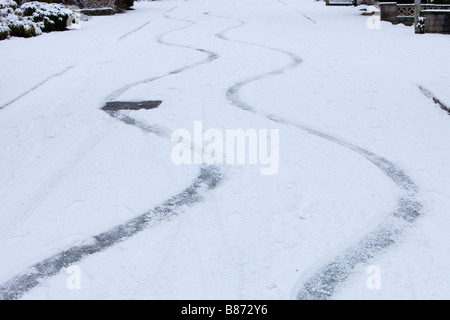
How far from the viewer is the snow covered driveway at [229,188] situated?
103 inches

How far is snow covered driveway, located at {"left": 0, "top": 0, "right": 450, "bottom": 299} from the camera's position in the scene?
2.61 metres

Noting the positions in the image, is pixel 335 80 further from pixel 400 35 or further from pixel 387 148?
pixel 400 35

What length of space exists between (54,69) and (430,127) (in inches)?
244

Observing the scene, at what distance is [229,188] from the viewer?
3674 millimetres

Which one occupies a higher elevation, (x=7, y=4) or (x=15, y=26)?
(x=7, y=4)

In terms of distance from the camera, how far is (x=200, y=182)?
3.81 m

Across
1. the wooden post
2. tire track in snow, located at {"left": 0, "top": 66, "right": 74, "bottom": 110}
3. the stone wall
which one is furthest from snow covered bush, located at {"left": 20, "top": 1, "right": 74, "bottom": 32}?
the wooden post

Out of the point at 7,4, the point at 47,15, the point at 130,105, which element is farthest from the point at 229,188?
the point at 7,4

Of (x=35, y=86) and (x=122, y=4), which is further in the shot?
(x=122, y=4)

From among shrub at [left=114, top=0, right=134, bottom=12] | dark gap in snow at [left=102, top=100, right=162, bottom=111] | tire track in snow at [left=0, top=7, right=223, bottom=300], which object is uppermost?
tire track in snow at [left=0, top=7, right=223, bottom=300]

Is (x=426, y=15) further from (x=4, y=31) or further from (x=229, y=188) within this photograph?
(x=4, y=31)

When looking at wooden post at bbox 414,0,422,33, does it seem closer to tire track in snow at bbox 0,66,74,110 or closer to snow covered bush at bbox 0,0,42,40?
tire track in snow at bbox 0,66,74,110

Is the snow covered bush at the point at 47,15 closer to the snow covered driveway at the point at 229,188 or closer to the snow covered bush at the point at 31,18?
the snow covered bush at the point at 31,18
